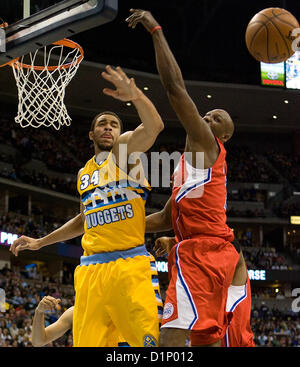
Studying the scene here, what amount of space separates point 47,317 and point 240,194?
14117 millimetres

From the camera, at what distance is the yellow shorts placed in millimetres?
3512

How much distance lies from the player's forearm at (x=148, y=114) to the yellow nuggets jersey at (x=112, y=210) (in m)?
0.41

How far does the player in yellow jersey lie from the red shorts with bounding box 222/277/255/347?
526 millimetres

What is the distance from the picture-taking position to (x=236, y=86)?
2244cm

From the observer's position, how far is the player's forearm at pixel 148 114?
347 centimetres

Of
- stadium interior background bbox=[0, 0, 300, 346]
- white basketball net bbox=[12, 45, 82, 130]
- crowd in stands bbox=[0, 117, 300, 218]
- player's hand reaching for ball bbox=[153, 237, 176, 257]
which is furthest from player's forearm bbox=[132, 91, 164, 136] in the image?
crowd in stands bbox=[0, 117, 300, 218]

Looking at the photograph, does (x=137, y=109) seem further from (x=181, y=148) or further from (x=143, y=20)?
(x=181, y=148)

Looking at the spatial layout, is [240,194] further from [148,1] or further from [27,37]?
[27,37]

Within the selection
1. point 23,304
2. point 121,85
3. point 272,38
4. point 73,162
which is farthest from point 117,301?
point 73,162

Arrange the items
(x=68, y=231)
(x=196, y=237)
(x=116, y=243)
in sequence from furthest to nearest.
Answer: (x=68, y=231)
(x=116, y=243)
(x=196, y=237)

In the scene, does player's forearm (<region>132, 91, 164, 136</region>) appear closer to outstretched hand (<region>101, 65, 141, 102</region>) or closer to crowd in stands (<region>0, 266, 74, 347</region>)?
outstretched hand (<region>101, 65, 141, 102</region>)

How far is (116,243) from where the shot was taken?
148 inches

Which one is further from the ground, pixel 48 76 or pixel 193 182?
pixel 48 76

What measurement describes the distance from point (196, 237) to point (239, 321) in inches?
27.7
